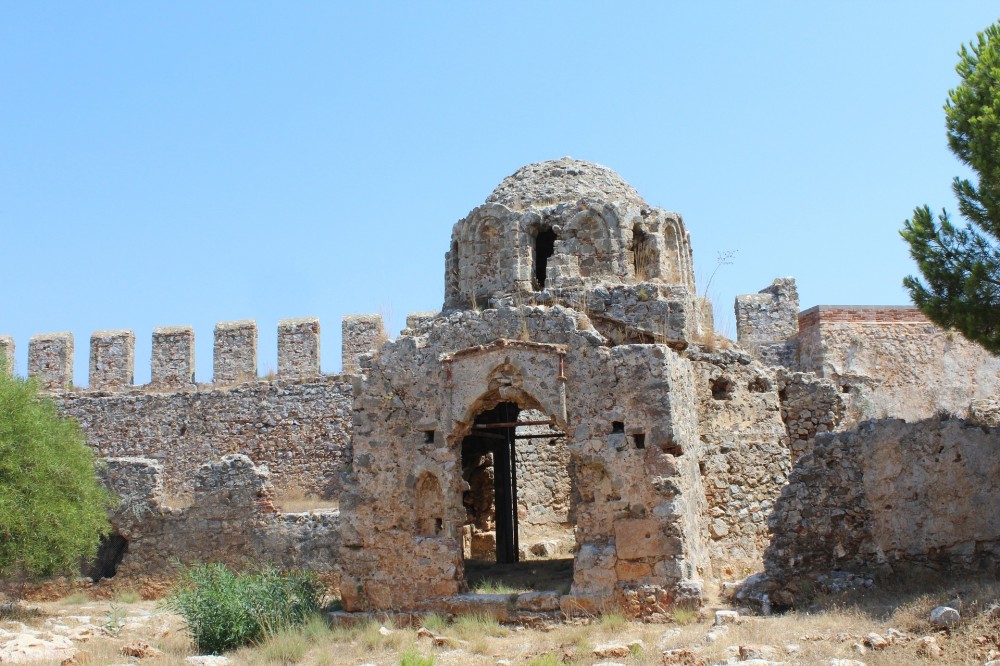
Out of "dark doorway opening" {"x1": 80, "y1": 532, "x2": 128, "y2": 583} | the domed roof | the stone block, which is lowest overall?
"dark doorway opening" {"x1": 80, "y1": 532, "x2": 128, "y2": 583}

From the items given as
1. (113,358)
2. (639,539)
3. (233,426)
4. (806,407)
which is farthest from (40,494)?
(806,407)

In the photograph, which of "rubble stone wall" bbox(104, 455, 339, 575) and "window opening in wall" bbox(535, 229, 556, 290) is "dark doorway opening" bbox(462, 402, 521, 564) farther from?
"rubble stone wall" bbox(104, 455, 339, 575)

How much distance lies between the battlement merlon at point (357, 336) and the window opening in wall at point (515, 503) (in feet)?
18.9

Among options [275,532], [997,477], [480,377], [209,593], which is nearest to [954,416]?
[997,477]

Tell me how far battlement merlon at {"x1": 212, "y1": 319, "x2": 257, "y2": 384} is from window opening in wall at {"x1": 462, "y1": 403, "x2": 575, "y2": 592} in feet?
26.5

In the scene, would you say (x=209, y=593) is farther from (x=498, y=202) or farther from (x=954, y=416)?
(x=954, y=416)

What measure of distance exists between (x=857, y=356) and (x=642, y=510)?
44.8 feet

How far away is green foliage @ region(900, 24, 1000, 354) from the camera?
11.3 m

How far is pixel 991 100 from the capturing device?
37.6 ft

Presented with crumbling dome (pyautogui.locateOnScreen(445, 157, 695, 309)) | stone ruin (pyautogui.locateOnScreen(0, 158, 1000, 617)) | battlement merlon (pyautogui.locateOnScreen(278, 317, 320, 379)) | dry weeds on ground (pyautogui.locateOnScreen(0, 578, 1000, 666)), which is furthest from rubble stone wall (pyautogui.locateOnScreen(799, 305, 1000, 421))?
dry weeds on ground (pyautogui.locateOnScreen(0, 578, 1000, 666))

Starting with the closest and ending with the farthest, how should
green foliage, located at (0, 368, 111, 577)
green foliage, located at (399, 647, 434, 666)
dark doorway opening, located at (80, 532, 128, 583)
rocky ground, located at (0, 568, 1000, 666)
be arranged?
1. rocky ground, located at (0, 568, 1000, 666)
2. green foliage, located at (399, 647, 434, 666)
3. green foliage, located at (0, 368, 111, 577)
4. dark doorway opening, located at (80, 532, 128, 583)

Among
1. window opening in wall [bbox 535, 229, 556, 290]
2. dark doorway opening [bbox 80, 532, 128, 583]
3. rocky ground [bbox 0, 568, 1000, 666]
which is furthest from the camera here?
dark doorway opening [bbox 80, 532, 128, 583]

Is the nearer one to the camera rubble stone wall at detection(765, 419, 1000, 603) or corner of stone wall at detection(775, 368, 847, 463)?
rubble stone wall at detection(765, 419, 1000, 603)

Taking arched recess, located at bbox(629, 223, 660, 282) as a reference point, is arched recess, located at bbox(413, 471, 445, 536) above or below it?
below
